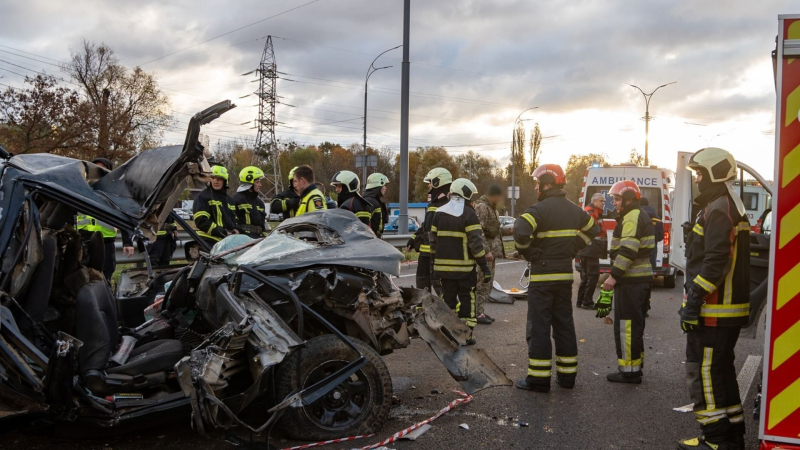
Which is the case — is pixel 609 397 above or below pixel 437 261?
below

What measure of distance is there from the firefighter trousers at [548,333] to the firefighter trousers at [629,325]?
1.83 feet

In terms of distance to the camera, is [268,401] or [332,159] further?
[332,159]

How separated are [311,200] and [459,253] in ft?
5.90

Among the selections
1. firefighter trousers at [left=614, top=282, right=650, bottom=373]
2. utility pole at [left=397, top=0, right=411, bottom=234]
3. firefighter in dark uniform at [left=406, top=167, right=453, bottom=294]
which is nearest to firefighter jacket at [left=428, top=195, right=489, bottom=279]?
firefighter in dark uniform at [left=406, top=167, right=453, bottom=294]

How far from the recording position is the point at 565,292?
17.1ft

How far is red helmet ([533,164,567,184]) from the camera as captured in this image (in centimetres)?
535

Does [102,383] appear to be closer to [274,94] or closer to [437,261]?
[437,261]

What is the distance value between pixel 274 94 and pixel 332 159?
30.7 ft

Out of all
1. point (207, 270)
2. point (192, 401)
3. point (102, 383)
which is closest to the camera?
point (192, 401)

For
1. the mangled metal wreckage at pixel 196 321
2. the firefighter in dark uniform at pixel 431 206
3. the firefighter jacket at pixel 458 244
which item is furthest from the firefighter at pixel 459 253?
the mangled metal wreckage at pixel 196 321

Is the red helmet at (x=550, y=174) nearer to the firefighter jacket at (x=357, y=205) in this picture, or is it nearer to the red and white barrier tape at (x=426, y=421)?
the red and white barrier tape at (x=426, y=421)

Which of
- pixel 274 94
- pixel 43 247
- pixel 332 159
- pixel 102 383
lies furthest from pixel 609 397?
pixel 332 159

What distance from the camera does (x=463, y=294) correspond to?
6.52 metres

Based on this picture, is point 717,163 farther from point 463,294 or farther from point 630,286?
point 463,294
